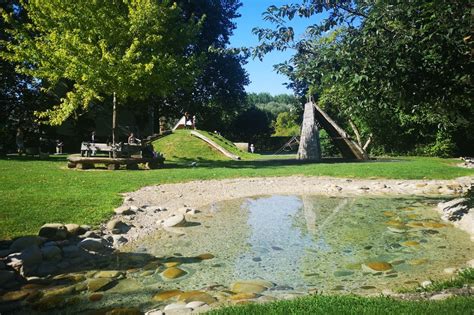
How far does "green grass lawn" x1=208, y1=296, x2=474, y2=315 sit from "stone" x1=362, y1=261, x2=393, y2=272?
6.22 ft

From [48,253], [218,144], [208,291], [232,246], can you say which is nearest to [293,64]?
[232,246]

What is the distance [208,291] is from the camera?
510cm

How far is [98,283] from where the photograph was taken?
5.31 metres

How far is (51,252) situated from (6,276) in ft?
2.99

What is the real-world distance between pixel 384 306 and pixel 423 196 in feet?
32.3

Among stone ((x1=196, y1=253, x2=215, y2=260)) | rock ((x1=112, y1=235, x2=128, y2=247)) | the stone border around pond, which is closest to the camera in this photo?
stone ((x1=196, y1=253, x2=215, y2=260))

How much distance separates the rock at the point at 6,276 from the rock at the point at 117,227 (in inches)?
98.6

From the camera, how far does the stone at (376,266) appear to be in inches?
232

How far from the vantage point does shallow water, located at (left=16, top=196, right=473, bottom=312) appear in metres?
5.25

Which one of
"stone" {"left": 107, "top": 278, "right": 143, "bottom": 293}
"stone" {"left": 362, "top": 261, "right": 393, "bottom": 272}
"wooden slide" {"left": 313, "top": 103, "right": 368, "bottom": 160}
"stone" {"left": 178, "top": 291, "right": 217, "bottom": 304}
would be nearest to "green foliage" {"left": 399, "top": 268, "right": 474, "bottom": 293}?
"stone" {"left": 362, "top": 261, "right": 393, "bottom": 272}

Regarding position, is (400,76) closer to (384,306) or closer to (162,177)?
(384,306)

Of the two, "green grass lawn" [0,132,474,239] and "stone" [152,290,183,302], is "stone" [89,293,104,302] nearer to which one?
"stone" [152,290,183,302]

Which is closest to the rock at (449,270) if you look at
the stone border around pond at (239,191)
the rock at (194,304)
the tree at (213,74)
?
the rock at (194,304)

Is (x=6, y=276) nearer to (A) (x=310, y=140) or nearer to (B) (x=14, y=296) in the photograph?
(B) (x=14, y=296)
